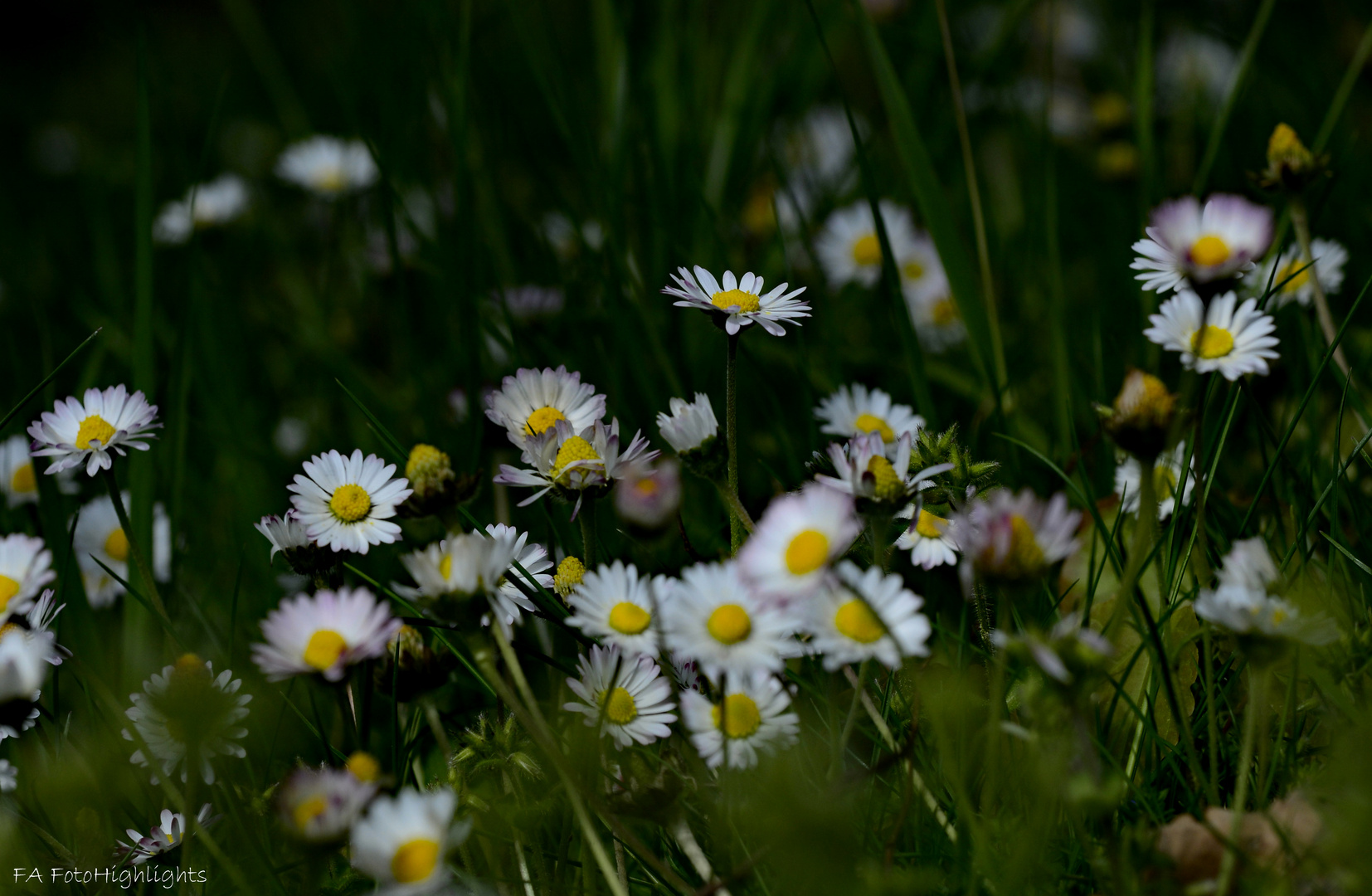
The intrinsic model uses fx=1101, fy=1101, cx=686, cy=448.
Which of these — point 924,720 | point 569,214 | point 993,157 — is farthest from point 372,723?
point 993,157

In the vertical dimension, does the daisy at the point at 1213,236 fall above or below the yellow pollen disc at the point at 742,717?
above

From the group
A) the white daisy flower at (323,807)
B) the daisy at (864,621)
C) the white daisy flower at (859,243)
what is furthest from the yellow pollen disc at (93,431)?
the white daisy flower at (859,243)

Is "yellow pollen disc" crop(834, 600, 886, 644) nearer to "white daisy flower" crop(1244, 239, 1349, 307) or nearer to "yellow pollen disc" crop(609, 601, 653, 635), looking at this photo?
"yellow pollen disc" crop(609, 601, 653, 635)

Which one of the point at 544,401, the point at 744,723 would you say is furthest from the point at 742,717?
the point at 544,401

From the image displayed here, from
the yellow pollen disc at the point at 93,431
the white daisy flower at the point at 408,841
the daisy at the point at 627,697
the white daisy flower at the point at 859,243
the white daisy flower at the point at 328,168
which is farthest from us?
the white daisy flower at the point at 328,168

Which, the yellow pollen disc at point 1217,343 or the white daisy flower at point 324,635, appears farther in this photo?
the yellow pollen disc at point 1217,343

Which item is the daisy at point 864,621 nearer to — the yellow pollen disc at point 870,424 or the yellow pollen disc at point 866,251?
the yellow pollen disc at point 870,424

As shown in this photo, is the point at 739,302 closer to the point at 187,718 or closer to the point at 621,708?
the point at 621,708
